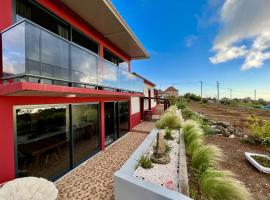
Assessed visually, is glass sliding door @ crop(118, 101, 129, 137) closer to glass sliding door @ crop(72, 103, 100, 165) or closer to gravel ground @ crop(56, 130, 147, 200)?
glass sliding door @ crop(72, 103, 100, 165)

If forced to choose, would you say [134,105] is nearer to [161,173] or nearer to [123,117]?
[123,117]

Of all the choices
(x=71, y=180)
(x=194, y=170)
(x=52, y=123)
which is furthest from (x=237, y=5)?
(x=71, y=180)

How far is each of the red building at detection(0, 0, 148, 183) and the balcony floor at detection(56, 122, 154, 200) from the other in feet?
1.46

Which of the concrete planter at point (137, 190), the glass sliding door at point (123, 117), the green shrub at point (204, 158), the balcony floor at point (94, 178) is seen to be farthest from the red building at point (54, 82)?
the green shrub at point (204, 158)

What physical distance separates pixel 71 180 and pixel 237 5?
12788 mm

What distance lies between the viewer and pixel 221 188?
11.0ft

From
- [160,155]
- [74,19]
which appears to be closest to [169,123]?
[160,155]

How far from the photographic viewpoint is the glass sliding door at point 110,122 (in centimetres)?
907

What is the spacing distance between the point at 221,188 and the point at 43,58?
5414 mm

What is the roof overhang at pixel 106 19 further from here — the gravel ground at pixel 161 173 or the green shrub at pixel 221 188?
the green shrub at pixel 221 188

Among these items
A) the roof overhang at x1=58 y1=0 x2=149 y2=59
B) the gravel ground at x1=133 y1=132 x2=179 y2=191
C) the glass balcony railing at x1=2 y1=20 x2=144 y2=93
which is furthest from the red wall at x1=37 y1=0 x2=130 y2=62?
the gravel ground at x1=133 y1=132 x2=179 y2=191

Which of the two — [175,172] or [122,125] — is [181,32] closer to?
[122,125]

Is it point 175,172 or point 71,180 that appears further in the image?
point 71,180

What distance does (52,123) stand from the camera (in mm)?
5305
